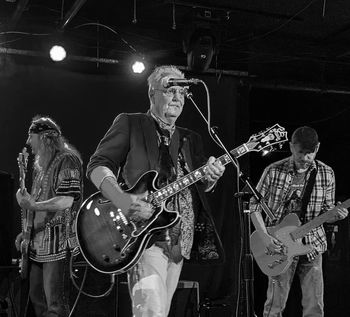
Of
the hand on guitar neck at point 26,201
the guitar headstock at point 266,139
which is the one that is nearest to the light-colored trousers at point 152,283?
the guitar headstock at point 266,139

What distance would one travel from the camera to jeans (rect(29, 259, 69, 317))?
5.05 metres

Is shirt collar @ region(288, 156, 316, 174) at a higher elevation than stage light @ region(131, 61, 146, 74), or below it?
below

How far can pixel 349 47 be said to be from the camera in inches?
347

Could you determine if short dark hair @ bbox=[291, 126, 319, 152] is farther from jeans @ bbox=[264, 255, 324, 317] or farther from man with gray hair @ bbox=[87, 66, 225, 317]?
man with gray hair @ bbox=[87, 66, 225, 317]

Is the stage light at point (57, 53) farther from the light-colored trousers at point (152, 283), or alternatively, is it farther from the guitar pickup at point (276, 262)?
the light-colored trousers at point (152, 283)

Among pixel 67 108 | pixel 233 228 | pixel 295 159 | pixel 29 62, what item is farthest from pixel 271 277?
pixel 29 62

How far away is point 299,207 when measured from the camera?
19.6 feet

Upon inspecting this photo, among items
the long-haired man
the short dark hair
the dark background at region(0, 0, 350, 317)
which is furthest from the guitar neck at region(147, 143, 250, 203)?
the dark background at region(0, 0, 350, 317)

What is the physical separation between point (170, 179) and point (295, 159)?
2772mm

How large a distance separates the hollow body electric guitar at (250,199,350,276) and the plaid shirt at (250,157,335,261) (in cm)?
8

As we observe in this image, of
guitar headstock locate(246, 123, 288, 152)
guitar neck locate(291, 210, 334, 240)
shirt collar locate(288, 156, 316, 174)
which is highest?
shirt collar locate(288, 156, 316, 174)

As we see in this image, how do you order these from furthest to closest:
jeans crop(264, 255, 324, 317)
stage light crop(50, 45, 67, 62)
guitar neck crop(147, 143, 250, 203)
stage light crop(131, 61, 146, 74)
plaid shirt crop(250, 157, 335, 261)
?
stage light crop(131, 61, 146, 74) < stage light crop(50, 45, 67, 62) < plaid shirt crop(250, 157, 335, 261) < jeans crop(264, 255, 324, 317) < guitar neck crop(147, 143, 250, 203)

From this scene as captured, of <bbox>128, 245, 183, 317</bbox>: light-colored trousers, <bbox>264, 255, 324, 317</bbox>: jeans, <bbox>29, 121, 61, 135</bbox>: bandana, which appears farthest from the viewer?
<bbox>264, 255, 324, 317</bbox>: jeans

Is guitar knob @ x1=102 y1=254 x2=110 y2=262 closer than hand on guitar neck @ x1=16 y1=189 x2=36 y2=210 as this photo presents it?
Yes
